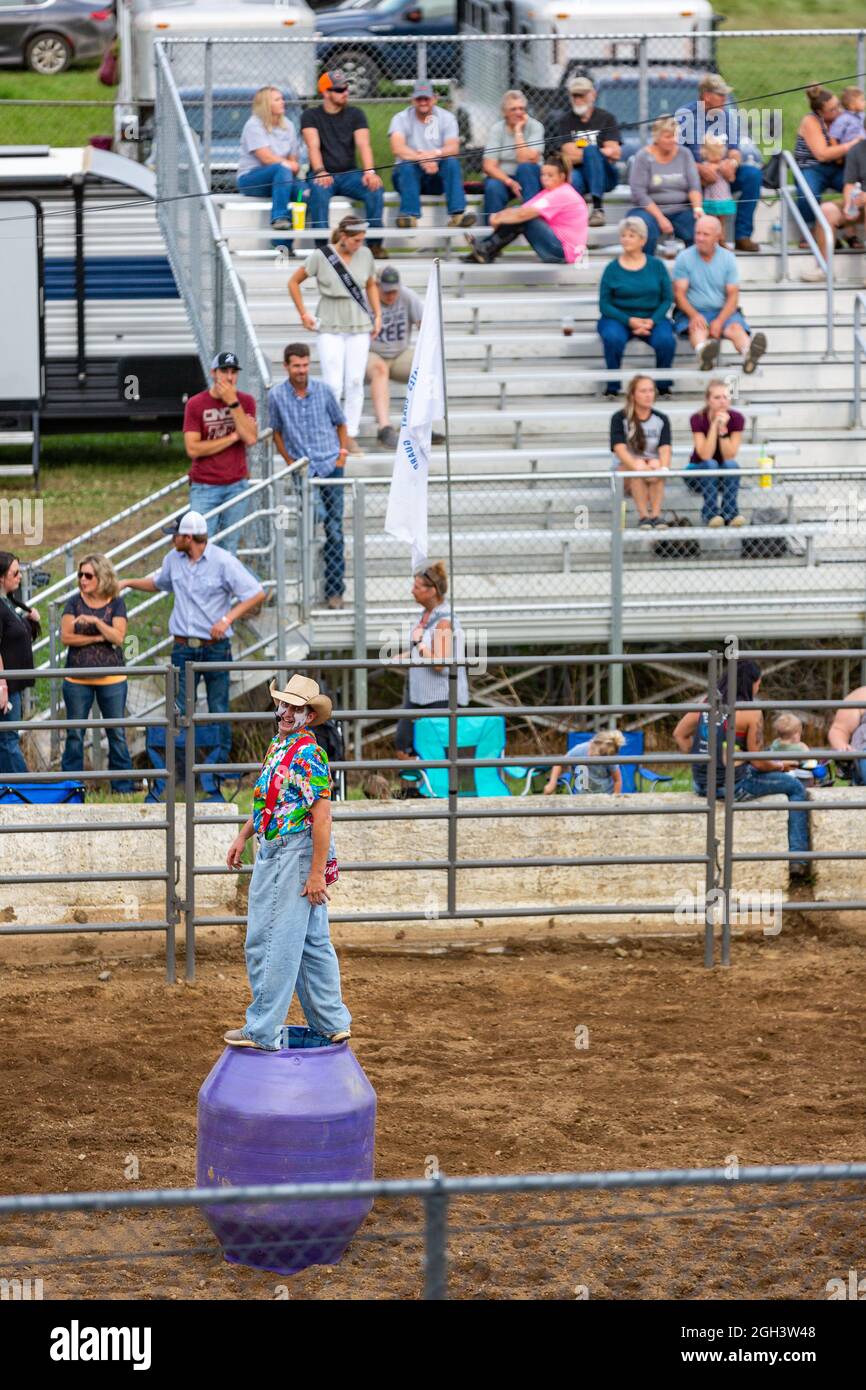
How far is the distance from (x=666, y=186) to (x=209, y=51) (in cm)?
414

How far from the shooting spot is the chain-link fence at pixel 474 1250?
24.1 ft

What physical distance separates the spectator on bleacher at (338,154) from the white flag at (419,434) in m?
6.98

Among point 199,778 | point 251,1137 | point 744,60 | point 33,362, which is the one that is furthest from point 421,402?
point 744,60

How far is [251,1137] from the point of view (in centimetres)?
776

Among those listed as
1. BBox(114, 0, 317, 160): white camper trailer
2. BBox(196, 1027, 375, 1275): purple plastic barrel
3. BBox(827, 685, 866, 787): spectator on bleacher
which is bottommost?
BBox(196, 1027, 375, 1275): purple plastic barrel

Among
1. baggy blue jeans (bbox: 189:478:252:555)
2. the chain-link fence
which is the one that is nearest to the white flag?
baggy blue jeans (bbox: 189:478:252:555)

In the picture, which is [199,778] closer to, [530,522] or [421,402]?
[421,402]

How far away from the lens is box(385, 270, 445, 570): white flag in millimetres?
11539

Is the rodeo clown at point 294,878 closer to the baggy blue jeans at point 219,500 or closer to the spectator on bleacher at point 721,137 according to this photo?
the baggy blue jeans at point 219,500

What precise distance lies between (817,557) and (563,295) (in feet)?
14.3

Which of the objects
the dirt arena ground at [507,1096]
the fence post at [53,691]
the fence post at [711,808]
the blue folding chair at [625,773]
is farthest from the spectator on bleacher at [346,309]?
the dirt arena ground at [507,1096]

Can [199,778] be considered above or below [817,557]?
below

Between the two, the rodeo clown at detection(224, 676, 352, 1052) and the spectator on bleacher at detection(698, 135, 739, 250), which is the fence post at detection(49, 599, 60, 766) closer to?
the rodeo clown at detection(224, 676, 352, 1052)

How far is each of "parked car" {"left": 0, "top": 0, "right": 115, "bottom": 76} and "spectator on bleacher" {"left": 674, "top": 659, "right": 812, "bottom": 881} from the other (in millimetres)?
23164
